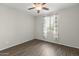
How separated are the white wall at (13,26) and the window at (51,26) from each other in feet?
3.40

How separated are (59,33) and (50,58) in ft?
11.7

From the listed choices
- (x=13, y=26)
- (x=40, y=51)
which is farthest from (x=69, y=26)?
(x=13, y=26)

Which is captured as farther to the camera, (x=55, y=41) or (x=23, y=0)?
(x=55, y=41)

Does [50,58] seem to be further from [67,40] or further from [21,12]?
[21,12]

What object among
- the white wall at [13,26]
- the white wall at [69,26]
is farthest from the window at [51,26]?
the white wall at [13,26]

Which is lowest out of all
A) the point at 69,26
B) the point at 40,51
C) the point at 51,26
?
the point at 40,51

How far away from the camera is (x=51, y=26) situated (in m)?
4.45

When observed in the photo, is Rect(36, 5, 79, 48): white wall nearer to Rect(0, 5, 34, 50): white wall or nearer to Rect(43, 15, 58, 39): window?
Rect(43, 15, 58, 39): window

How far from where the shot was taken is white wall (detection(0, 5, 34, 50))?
117 inches

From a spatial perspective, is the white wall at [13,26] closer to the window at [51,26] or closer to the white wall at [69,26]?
the window at [51,26]

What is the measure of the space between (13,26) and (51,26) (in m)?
2.09

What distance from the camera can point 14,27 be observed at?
353cm

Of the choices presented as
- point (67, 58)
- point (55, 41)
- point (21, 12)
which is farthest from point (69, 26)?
point (67, 58)

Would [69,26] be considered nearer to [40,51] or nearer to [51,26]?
[51,26]
